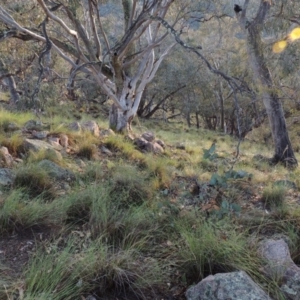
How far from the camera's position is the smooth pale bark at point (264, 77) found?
7.21m

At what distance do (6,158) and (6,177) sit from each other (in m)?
0.66

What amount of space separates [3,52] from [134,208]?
7.32 m

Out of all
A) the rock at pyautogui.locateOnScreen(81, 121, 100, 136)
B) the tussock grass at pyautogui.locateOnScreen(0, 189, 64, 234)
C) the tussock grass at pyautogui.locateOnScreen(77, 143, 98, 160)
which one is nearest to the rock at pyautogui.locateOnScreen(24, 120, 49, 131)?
the rock at pyautogui.locateOnScreen(81, 121, 100, 136)

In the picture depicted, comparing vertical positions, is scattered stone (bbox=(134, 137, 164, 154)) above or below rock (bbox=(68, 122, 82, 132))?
below

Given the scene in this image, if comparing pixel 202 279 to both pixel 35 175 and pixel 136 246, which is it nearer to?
pixel 136 246

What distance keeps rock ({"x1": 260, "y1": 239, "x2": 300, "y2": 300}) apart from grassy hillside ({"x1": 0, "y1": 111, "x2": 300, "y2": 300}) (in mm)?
77

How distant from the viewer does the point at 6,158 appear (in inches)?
174

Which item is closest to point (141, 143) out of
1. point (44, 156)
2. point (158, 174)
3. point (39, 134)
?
point (39, 134)

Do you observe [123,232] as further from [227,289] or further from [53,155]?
[53,155]

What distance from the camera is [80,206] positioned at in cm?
334

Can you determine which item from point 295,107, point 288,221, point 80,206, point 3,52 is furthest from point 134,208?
point 3,52

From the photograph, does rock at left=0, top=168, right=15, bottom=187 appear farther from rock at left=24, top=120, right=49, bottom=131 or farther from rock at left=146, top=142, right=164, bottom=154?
rock at left=146, top=142, right=164, bottom=154

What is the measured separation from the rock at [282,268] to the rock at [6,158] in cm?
312

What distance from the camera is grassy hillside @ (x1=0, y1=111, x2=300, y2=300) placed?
2299 mm
